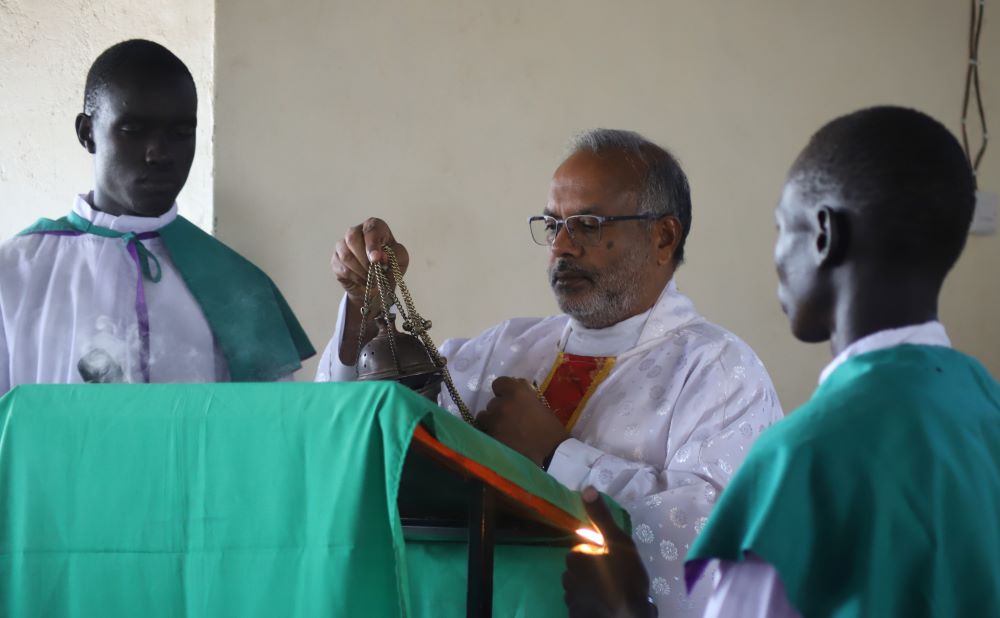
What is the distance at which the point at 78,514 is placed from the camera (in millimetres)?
2098

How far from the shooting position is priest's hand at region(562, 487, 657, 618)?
2609mm

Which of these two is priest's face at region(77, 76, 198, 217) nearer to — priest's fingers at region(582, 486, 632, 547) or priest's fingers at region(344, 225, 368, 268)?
priest's fingers at region(344, 225, 368, 268)

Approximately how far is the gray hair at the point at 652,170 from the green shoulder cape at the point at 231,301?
1024 mm

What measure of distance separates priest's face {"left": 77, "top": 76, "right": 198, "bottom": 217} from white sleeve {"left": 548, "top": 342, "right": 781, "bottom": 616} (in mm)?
1287

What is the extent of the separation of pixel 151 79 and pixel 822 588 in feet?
7.70

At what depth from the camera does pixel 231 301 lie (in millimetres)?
3447

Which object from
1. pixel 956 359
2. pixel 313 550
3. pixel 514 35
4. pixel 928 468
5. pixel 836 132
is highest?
pixel 514 35

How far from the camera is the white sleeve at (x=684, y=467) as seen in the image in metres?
2.93

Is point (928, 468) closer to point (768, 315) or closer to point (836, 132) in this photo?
point (836, 132)

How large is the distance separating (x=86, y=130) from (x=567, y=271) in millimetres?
1395

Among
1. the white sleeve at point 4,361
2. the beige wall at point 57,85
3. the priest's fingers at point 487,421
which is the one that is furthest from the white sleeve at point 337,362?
the beige wall at point 57,85

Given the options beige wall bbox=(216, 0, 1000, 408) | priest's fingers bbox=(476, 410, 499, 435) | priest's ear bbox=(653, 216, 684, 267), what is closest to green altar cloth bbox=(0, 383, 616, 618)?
priest's fingers bbox=(476, 410, 499, 435)

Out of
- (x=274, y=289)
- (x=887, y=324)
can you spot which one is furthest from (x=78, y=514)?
(x=274, y=289)

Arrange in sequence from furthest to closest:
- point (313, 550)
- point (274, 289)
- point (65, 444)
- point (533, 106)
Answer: point (533, 106), point (274, 289), point (65, 444), point (313, 550)
